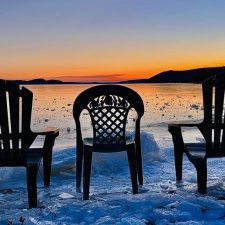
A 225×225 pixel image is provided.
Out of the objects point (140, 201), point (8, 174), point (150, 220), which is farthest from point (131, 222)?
point (8, 174)

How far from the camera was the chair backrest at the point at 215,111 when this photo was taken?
4039mm

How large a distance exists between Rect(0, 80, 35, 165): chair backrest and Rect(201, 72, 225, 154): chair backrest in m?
1.79

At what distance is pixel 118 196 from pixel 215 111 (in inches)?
53.2

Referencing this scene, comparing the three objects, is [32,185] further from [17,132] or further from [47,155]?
[47,155]

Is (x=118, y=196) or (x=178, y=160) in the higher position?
(x=178, y=160)

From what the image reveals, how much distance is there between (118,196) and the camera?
3922 millimetres

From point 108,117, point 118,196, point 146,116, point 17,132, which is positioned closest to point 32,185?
point 17,132

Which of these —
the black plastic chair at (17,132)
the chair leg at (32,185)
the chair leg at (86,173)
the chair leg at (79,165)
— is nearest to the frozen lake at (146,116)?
the chair leg at (79,165)

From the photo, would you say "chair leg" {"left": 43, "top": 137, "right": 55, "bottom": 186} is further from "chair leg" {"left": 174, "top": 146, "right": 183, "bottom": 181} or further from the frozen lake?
the frozen lake

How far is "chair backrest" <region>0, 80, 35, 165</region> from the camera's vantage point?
384 centimetres

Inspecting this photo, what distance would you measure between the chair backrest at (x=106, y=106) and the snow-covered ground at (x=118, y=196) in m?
0.66

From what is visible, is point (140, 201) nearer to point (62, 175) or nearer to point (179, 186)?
point (179, 186)

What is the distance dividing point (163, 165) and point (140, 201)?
2.39m

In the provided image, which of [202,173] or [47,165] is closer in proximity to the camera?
[202,173]
